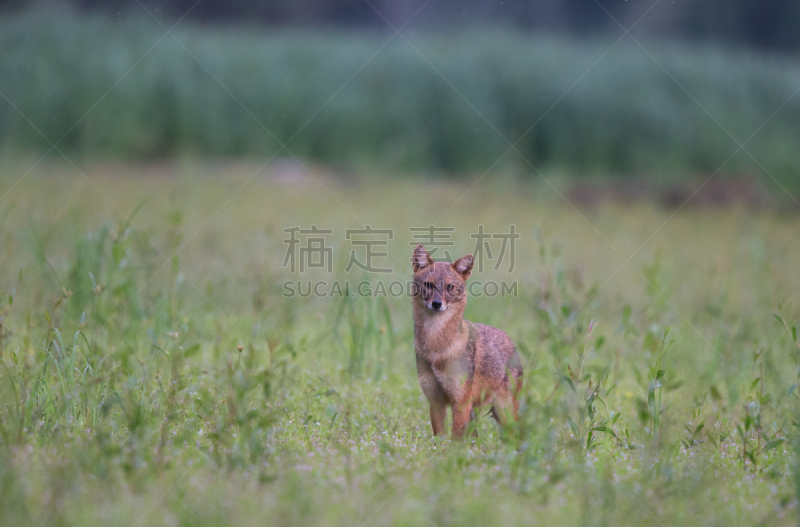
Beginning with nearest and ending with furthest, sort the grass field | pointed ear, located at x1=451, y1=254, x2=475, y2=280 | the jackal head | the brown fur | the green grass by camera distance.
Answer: the grass field
the brown fur
the jackal head
pointed ear, located at x1=451, y1=254, x2=475, y2=280
the green grass

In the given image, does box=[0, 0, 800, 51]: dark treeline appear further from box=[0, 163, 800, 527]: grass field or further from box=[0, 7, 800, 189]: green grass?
box=[0, 163, 800, 527]: grass field

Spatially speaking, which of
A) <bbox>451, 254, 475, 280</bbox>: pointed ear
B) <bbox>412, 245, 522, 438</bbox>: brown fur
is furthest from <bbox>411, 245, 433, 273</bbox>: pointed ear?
<bbox>451, 254, 475, 280</bbox>: pointed ear

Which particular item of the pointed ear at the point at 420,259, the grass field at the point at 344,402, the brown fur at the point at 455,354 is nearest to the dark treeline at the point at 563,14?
the grass field at the point at 344,402

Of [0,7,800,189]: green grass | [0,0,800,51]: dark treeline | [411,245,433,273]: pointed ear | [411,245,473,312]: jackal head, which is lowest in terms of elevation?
[411,245,473,312]: jackal head

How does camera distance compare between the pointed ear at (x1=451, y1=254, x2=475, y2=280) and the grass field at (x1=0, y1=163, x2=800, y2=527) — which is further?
the pointed ear at (x1=451, y1=254, x2=475, y2=280)

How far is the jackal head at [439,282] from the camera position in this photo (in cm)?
408

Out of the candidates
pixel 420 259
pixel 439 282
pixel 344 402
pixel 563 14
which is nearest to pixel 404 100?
pixel 563 14

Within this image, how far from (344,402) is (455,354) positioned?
0.71 m

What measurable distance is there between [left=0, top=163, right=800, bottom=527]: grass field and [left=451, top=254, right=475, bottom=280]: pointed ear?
53cm

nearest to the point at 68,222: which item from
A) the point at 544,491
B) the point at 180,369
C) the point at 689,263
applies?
the point at 180,369

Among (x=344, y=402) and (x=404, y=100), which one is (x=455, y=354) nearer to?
(x=344, y=402)

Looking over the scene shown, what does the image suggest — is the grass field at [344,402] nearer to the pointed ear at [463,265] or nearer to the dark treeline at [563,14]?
the pointed ear at [463,265]

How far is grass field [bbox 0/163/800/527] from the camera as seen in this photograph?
9.27 feet

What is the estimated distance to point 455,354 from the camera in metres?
3.98
